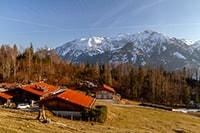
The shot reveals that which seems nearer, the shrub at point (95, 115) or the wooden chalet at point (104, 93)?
the shrub at point (95, 115)

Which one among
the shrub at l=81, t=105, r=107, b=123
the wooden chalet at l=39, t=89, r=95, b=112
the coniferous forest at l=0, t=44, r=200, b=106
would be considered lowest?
the shrub at l=81, t=105, r=107, b=123

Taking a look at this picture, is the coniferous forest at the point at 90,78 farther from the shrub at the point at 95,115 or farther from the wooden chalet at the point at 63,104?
the shrub at the point at 95,115

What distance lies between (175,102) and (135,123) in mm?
86113

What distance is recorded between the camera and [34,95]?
272 ft

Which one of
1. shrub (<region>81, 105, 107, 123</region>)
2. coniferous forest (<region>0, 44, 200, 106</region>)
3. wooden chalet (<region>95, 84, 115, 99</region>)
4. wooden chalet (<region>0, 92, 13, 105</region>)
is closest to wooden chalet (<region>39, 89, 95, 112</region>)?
shrub (<region>81, 105, 107, 123</region>)

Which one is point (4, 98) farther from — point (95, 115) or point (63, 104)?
point (95, 115)

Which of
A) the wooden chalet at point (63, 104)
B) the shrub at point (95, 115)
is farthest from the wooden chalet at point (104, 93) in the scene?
the shrub at point (95, 115)

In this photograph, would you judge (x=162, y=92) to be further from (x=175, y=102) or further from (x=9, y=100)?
(x=9, y=100)

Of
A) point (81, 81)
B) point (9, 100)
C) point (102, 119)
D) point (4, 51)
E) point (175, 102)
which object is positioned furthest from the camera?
point (4, 51)

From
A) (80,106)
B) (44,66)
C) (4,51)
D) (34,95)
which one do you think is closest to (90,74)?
(44,66)

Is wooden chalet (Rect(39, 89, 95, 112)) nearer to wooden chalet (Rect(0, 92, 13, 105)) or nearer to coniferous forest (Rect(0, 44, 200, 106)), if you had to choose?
wooden chalet (Rect(0, 92, 13, 105))

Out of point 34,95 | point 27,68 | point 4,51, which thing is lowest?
point 34,95

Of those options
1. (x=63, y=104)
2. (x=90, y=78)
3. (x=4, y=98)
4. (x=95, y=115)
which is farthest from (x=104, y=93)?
(x=95, y=115)

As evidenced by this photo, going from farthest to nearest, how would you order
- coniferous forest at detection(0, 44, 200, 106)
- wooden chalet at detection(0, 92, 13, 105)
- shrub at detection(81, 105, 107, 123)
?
coniferous forest at detection(0, 44, 200, 106), wooden chalet at detection(0, 92, 13, 105), shrub at detection(81, 105, 107, 123)
